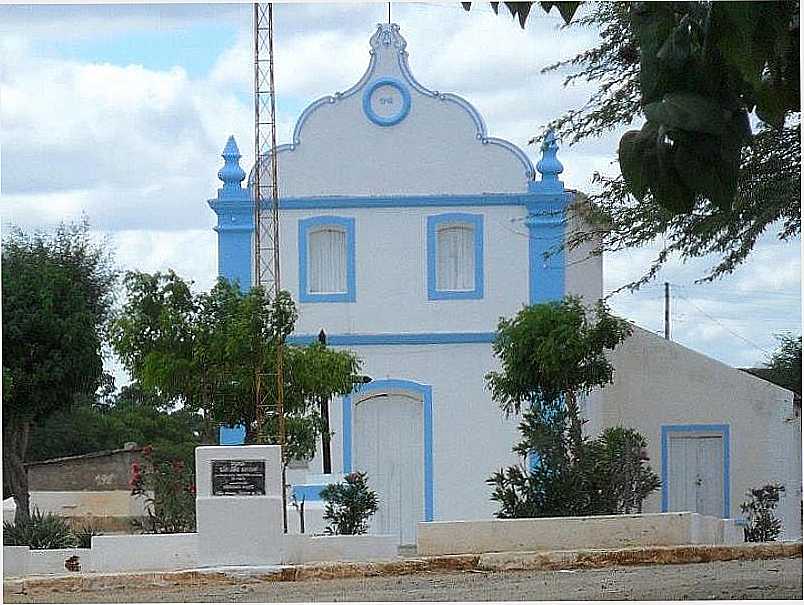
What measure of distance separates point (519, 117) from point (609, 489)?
279 centimetres

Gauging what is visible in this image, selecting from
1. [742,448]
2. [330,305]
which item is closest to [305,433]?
[330,305]

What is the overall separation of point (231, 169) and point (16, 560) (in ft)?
10.7

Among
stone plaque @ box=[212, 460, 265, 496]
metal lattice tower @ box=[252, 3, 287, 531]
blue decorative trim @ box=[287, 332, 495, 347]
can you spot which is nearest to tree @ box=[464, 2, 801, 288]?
stone plaque @ box=[212, 460, 265, 496]

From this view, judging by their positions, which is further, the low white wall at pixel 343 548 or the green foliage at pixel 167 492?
the green foliage at pixel 167 492

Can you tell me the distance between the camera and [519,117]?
397 inches

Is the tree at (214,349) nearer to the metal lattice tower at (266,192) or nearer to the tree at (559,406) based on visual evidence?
the metal lattice tower at (266,192)

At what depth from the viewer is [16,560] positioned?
7852 millimetres

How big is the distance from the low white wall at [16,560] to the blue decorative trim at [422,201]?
3.22m

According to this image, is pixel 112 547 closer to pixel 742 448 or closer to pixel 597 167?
pixel 597 167

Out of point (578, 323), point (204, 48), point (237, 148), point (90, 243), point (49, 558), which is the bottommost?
point (49, 558)

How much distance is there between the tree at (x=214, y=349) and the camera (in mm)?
8734

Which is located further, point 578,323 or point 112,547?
point 578,323

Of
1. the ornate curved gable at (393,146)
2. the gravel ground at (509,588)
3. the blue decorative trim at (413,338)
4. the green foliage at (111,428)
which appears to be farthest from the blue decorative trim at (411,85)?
the gravel ground at (509,588)

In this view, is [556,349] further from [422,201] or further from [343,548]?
[343,548]
